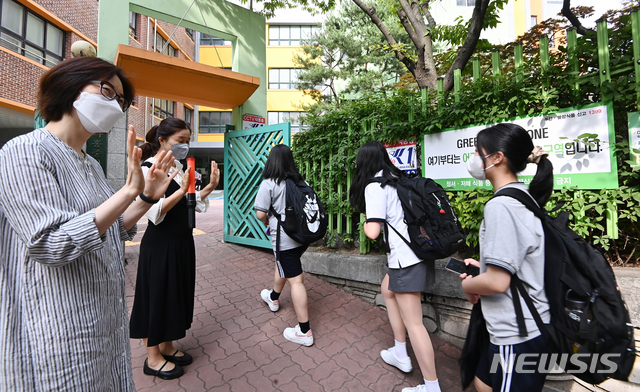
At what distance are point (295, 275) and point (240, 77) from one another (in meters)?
3.99

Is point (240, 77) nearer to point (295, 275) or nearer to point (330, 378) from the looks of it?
point (295, 275)

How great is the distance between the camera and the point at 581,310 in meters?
1.31

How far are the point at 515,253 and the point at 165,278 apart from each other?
7.82ft

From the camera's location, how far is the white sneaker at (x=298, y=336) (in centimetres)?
292

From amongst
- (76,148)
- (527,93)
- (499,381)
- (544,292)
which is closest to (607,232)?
(527,93)

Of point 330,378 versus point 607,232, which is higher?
point 607,232

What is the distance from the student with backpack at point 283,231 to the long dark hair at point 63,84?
1.83 metres

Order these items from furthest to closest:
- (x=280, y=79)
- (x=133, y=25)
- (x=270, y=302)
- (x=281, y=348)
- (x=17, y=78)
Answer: (x=280, y=79), (x=133, y=25), (x=17, y=78), (x=270, y=302), (x=281, y=348)

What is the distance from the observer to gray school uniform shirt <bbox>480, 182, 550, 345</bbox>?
1.38 m

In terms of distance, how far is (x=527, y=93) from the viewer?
2.77m

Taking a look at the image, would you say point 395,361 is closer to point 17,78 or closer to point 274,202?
point 274,202

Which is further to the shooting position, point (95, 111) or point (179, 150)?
point (179, 150)

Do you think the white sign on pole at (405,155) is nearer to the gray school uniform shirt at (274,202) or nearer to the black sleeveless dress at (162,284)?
the gray school uniform shirt at (274,202)

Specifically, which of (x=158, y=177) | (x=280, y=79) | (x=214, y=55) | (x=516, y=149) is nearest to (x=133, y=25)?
(x=214, y=55)
